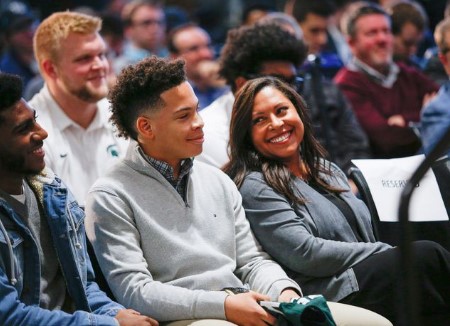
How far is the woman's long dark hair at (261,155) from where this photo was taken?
3.72 m

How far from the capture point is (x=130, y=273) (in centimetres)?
323

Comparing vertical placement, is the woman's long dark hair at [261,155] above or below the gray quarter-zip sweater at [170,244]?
above

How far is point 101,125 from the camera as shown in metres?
4.70

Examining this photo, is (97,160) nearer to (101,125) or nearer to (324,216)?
(101,125)

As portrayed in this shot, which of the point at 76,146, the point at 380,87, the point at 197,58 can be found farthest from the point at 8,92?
the point at 197,58

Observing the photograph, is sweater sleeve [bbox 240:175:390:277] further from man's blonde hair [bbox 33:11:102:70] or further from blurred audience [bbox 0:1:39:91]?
blurred audience [bbox 0:1:39:91]

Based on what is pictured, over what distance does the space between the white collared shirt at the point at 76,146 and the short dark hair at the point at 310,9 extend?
271cm

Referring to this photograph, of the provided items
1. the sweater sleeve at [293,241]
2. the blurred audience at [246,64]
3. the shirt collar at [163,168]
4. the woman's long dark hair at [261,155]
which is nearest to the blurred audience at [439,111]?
the blurred audience at [246,64]

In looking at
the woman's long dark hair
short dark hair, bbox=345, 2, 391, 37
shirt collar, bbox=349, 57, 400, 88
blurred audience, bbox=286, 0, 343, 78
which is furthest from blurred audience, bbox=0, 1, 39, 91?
the woman's long dark hair

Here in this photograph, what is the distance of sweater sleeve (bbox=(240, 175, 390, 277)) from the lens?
139 inches

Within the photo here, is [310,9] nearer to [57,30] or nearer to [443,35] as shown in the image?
[443,35]

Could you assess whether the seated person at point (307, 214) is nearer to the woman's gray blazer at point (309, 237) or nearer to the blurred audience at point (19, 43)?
the woman's gray blazer at point (309, 237)

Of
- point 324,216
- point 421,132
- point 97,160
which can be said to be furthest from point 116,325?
point 421,132

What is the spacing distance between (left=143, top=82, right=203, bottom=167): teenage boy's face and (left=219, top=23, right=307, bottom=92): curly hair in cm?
127
